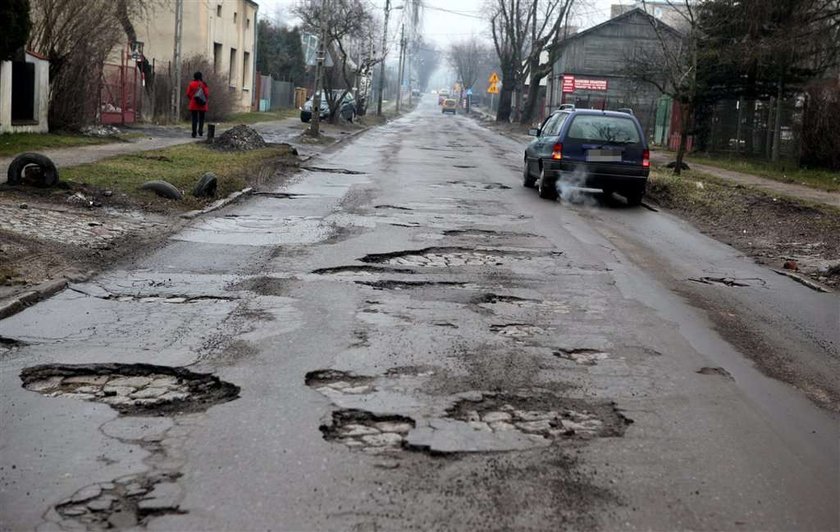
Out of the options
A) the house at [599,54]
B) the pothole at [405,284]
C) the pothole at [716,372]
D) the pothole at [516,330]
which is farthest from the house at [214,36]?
the pothole at [716,372]

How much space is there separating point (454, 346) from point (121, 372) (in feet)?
6.86

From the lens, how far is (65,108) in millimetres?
22750

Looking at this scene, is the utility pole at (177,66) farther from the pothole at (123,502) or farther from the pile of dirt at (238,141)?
the pothole at (123,502)

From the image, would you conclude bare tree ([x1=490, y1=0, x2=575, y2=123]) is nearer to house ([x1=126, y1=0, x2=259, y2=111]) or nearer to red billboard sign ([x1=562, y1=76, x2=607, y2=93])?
red billboard sign ([x1=562, y1=76, x2=607, y2=93])

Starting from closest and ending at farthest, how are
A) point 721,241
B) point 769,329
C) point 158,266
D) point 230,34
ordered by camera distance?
point 769,329 < point 158,266 < point 721,241 < point 230,34

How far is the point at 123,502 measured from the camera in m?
3.72

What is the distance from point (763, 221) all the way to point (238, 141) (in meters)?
13.3

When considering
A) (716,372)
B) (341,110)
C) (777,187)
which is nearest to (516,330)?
(716,372)

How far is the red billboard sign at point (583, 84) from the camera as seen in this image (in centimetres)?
5697

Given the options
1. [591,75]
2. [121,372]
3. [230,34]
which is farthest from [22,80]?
[591,75]

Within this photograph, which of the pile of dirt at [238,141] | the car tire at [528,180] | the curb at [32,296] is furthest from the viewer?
the pile of dirt at [238,141]

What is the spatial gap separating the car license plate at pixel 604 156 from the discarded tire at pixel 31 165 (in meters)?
8.40

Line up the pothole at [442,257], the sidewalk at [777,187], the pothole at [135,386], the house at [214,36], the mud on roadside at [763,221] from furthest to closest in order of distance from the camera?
the house at [214,36] → the sidewalk at [777,187] → the mud on roadside at [763,221] → the pothole at [442,257] → the pothole at [135,386]

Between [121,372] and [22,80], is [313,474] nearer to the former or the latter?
[121,372]
